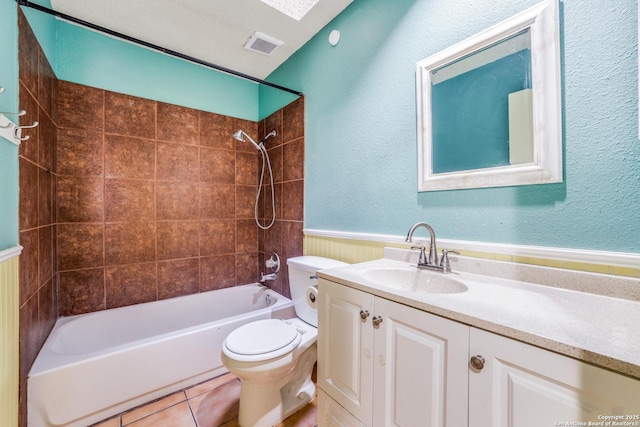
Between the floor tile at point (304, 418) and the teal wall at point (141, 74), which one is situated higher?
A: the teal wall at point (141, 74)

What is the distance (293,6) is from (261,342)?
208cm

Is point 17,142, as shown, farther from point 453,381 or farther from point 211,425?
point 453,381

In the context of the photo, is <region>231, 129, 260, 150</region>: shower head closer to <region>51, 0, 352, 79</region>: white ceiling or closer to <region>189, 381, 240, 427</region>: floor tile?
<region>51, 0, 352, 79</region>: white ceiling

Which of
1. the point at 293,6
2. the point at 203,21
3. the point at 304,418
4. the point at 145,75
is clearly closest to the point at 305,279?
the point at 304,418

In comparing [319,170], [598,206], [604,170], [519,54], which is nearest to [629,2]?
[519,54]

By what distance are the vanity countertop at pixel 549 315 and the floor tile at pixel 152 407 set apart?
1423mm

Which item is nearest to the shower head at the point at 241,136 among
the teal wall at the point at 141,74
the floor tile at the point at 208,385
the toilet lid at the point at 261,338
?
the teal wall at the point at 141,74

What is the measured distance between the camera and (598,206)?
31.8 inches

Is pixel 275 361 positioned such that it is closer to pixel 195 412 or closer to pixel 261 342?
pixel 261 342

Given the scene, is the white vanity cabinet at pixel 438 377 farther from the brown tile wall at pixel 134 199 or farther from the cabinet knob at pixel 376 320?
the brown tile wall at pixel 134 199

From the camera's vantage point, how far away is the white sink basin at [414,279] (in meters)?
1.03

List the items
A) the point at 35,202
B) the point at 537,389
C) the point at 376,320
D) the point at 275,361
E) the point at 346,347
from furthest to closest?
1. the point at 35,202
2. the point at 275,361
3. the point at 346,347
4. the point at 376,320
5. the point at 537,389

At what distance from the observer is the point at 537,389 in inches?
21.6

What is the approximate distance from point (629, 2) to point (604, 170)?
514 millimetres
